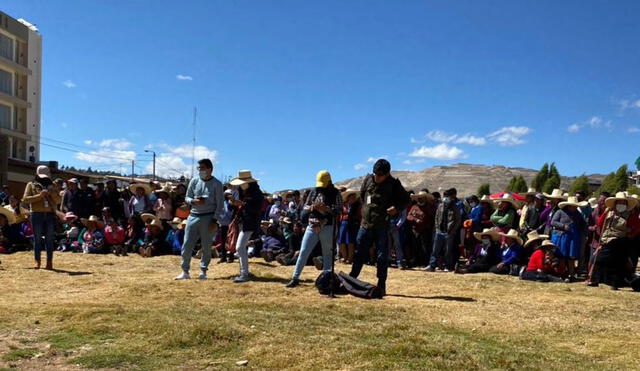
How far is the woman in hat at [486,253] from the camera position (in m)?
11.9

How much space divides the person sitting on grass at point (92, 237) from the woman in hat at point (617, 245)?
38.4ft

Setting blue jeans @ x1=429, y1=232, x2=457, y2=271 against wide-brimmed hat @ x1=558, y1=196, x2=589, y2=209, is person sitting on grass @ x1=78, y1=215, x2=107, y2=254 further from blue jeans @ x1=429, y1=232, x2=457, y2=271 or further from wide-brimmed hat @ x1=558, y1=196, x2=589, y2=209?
wide-brimmed hat @ x1=558, y1=196, x2=589, y2=209

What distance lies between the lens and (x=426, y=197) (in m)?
13.6

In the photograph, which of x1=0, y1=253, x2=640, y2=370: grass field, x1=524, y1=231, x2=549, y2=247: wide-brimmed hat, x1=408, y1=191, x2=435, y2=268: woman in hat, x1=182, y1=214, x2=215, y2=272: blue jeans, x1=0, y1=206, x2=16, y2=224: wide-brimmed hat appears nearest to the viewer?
x1=0, y1=253, x2=640, y2=370: grass field

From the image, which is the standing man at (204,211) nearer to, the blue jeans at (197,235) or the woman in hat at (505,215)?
the blue jeans at (197,235)

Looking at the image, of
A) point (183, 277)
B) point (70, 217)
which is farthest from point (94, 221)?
point (183, 277)

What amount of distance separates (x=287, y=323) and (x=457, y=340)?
178 cm

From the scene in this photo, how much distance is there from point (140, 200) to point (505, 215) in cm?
973

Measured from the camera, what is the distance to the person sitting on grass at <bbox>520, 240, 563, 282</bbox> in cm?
1081

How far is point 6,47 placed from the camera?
171ft

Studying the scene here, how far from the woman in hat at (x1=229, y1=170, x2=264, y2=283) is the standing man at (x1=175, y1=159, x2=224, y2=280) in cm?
51

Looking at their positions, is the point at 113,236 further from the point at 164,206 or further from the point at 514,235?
the point at 514,235

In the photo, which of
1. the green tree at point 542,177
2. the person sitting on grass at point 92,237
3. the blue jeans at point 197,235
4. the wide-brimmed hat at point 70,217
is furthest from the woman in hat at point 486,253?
the green tree at point 542,177

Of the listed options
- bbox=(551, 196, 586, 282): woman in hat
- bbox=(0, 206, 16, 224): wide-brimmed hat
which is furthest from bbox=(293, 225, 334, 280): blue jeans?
bbox=(0, 206, 16, 224): wide-brimmed hat
